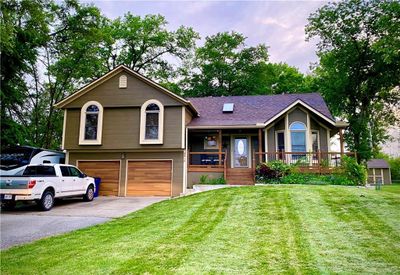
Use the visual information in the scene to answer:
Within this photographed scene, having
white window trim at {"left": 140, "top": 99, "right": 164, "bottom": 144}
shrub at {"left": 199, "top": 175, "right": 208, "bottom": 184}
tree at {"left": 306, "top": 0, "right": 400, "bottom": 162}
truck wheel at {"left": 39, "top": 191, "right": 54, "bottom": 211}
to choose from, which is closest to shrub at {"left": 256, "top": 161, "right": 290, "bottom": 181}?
shrub at {"left": 199, "top": 175, "right": 208, "bottom": 184}

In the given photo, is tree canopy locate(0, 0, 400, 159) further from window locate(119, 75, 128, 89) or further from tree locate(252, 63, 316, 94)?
window locate(119, 75, 128, 89)

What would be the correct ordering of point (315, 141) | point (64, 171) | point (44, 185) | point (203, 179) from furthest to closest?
point (315, 141) < point (203, 179) < point (64, 171) < point (44, 185)

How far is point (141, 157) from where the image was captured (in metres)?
15.5

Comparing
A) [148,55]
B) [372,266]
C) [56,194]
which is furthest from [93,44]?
[372,266]

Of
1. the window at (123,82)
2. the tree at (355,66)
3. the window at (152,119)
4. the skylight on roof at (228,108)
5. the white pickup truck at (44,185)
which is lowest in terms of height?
the white pickup truck at (44,185)

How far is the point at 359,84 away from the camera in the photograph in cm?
2356

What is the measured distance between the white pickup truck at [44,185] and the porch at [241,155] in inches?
216

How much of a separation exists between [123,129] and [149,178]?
291cm

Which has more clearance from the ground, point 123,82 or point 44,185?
point 123,82

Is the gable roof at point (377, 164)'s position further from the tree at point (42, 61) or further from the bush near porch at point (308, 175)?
the tree at point (42, 61)

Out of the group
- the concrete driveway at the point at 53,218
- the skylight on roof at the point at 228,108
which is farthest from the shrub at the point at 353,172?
the concrete driveway at the point at 53,218

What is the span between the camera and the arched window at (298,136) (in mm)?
15750

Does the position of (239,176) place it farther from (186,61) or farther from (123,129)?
(186,61)

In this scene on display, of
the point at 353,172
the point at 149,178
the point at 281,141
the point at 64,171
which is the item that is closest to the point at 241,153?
the point at 281,141
